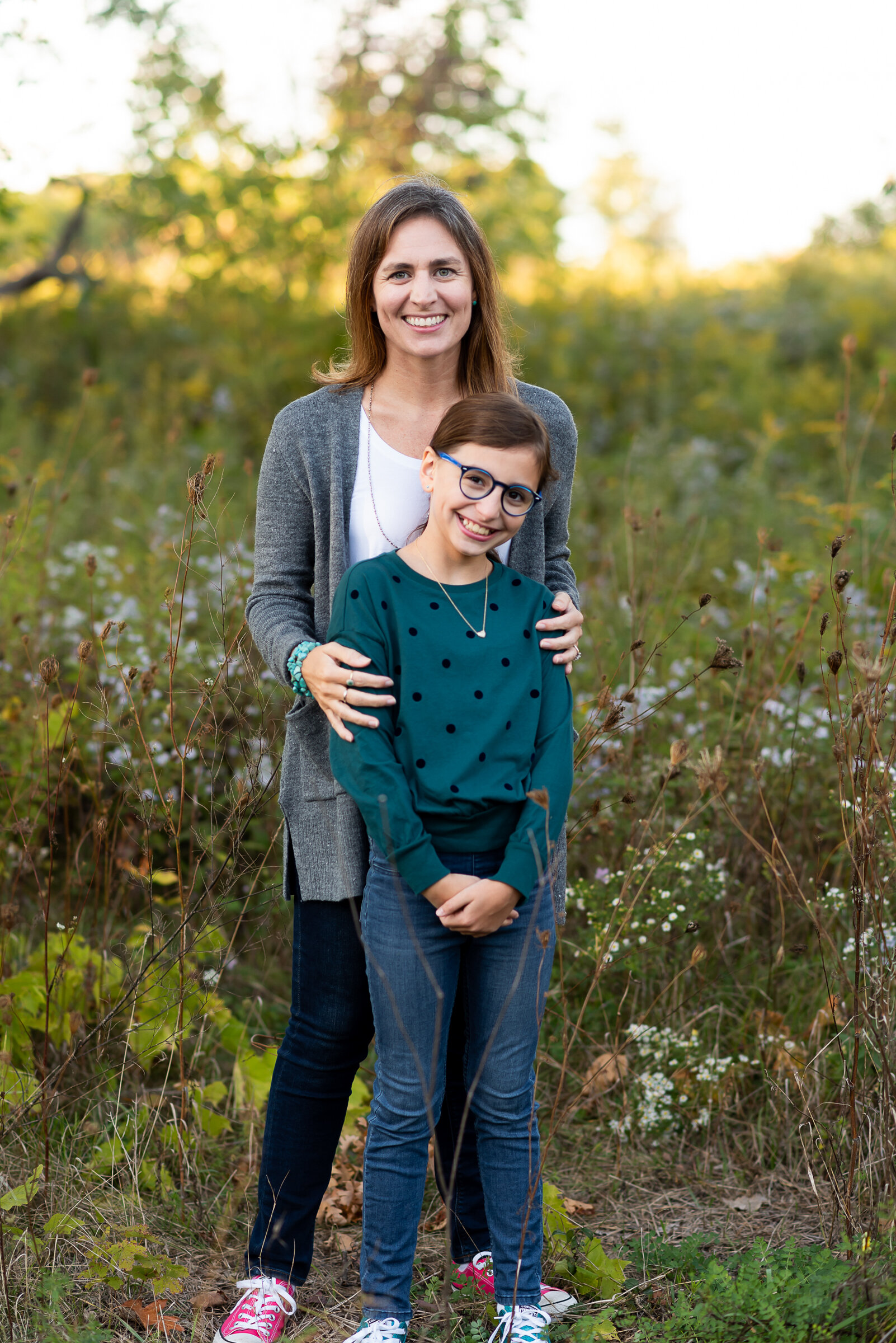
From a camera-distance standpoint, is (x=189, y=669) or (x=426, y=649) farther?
(x=189, y=669)

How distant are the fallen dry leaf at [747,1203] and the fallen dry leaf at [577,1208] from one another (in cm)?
32

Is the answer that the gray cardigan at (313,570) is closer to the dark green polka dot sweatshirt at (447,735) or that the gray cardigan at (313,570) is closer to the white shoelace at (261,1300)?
the dark green polka dot sweatshirt at (447,735)

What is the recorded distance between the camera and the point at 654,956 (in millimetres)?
2900

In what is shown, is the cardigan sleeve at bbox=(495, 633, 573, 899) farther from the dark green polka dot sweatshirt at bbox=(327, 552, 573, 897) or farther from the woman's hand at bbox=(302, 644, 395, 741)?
the woman's hand at bbox=(302, 644, 395, 741)

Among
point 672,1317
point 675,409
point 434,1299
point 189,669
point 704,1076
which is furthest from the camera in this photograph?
point 675,409

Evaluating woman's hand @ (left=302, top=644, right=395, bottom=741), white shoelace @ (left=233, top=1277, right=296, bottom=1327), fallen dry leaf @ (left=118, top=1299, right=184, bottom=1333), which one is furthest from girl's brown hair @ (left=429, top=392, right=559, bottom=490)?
fallen dry leaf @ (left=118, top=1299, right=184, bottom=1333)

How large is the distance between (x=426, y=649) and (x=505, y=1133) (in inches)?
33.9

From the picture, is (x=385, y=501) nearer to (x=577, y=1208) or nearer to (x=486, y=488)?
(x=486, y=488)

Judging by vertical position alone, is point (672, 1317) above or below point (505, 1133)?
below

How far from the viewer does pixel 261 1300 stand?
210 centimetres

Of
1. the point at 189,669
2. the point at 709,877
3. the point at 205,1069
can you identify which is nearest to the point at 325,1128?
the point at 205,1069

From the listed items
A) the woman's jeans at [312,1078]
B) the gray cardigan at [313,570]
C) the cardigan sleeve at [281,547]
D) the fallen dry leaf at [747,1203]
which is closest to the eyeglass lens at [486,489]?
the gray cardigan at [313,570]

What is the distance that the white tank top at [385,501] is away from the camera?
83.7 inches

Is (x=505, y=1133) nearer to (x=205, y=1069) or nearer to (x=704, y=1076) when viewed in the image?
(x=704, y=1076)
